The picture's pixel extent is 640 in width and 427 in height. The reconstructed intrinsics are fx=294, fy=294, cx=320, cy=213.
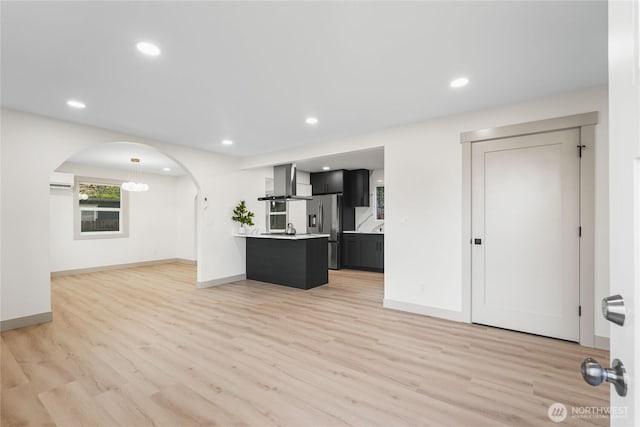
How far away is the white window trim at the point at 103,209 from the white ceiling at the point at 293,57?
3.95 metres

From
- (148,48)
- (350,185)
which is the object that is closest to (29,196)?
(148,48)

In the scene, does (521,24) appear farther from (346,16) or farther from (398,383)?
(398,383)

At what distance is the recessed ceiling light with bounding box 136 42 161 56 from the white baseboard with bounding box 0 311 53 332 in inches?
136

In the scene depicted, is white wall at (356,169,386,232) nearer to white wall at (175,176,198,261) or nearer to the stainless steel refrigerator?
the stainless steel refrigerator

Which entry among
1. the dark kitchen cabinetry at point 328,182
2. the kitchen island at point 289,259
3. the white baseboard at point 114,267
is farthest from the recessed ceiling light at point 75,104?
the dark kitchen cabinetry at point 328,182

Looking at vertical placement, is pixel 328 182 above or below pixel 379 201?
above

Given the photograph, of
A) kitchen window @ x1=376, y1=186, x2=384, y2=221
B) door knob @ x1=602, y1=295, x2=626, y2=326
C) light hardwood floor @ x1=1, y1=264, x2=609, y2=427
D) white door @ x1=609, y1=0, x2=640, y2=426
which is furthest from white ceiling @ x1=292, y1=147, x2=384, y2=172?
door knob @ x1=602, y1=295, x2=626, y2=326

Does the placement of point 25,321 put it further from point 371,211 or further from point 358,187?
point 371,211

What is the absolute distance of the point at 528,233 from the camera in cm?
318

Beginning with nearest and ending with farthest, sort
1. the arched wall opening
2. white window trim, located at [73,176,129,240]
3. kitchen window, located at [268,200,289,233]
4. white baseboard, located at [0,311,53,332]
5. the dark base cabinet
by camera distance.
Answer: white baseboard, located at [0,311,53,332] < the arched wall opening < white window trim, located at [73,176,129,240] < the dark base cabinet < kitchen window, located at [268,200,289,233]

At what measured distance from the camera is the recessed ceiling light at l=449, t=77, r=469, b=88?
107 inches

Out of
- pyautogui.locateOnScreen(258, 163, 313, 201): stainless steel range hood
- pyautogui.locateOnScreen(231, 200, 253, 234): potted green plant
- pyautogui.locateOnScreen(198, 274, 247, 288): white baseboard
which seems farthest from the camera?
pyautogui.locateOnScreen(231, 200, 253, 234): potted green plant

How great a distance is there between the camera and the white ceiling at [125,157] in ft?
17.4

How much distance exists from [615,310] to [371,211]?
23.3ft
